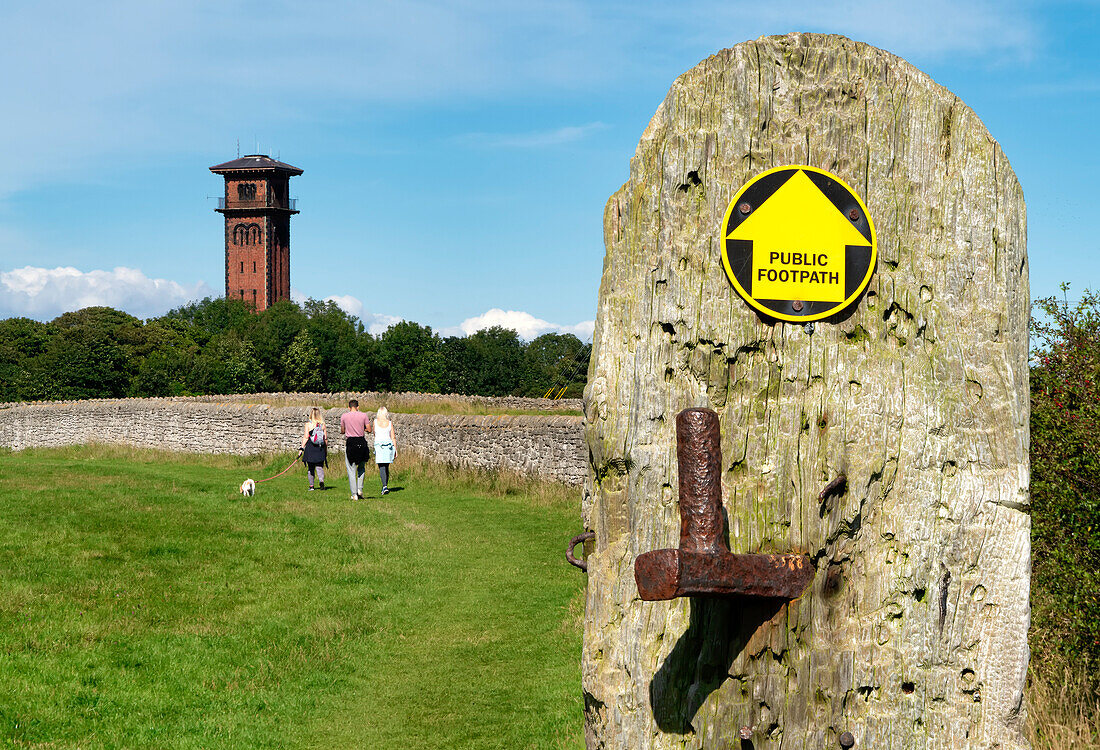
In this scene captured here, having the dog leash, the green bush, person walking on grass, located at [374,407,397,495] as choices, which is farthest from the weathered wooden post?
the dog leash

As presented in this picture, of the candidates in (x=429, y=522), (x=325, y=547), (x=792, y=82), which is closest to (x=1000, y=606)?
(x=792, y=82)

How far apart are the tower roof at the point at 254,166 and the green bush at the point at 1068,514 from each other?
91.3m

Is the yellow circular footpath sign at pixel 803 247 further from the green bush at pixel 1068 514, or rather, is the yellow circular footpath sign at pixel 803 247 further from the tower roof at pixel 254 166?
the tower roof at pixel 254 166

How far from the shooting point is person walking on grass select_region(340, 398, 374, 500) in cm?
1450

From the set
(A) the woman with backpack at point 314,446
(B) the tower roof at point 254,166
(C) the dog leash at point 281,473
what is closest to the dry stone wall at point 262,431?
(C) the dog leash at point 281,473

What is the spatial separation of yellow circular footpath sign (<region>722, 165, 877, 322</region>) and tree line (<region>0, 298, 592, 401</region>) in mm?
62266

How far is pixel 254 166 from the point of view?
9081 centimetres

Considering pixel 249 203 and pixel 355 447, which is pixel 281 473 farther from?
pixel 249 203

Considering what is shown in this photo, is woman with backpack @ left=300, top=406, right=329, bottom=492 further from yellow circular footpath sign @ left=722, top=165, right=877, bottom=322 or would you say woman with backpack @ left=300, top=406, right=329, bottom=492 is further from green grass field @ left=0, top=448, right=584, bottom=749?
yellow circular footpath sign @ left=722, top=165, right=877, bottom=322

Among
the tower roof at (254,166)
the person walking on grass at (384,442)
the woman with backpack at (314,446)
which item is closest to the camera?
the person walking on grass at (384,442)

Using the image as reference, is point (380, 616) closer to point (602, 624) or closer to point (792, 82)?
point (602, 624)

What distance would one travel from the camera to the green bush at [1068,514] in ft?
15.9

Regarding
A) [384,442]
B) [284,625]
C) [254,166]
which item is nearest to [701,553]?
[284,625]

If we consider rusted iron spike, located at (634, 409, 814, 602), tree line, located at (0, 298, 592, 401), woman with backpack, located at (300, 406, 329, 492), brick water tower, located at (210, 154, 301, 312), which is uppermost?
brick water tower, located at (210, 154, 301, 312)
